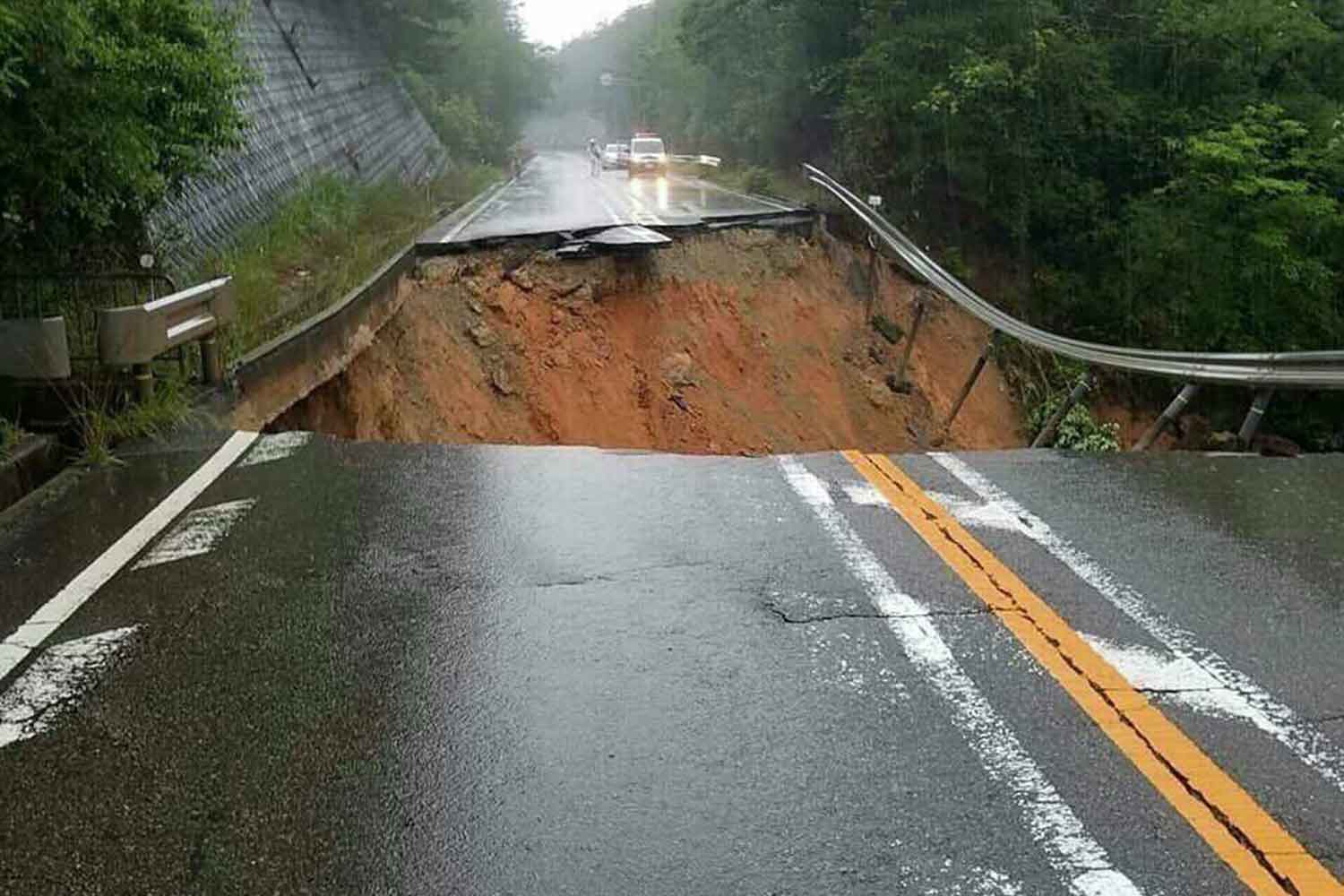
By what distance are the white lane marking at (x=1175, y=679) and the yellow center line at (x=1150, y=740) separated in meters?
0.06

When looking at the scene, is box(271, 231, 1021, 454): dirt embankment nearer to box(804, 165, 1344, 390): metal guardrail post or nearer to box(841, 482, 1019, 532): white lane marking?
box(804, 165, 1344, 390): metal guardrail post

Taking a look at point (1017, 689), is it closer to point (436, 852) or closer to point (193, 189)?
point (436, 852)

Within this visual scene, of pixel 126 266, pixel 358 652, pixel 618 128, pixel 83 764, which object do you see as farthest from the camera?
pixel 618 128

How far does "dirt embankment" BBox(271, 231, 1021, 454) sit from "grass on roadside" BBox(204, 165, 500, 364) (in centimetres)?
79

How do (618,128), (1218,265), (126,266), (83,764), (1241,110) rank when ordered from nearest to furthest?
(83,764)
(126,266)
(1218,265)
(1241,110)
(618,128)

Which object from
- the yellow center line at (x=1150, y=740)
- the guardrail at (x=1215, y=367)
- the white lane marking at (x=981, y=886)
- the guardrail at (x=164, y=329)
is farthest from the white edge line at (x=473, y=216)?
the white lane marking at (x=981, y=886)

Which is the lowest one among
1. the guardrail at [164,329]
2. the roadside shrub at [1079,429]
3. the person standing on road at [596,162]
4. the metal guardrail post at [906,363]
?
the roadside shrub at [1079,429]

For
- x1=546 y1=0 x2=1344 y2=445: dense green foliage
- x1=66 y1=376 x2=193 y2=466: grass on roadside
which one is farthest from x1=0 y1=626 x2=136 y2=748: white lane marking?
x1=546 y1=0 x2=1344 y2=445: dense green foliage

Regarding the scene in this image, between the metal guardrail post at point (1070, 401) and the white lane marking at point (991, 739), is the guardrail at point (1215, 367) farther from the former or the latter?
the white lane marking at point (991, 739)

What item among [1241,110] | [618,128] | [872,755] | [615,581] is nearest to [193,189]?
[615,581]

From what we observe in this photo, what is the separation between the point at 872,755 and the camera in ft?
13.0

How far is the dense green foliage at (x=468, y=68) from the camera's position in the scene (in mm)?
49562

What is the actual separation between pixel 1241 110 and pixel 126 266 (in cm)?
2058

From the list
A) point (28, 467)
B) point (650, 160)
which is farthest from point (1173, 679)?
point (650, 160)
